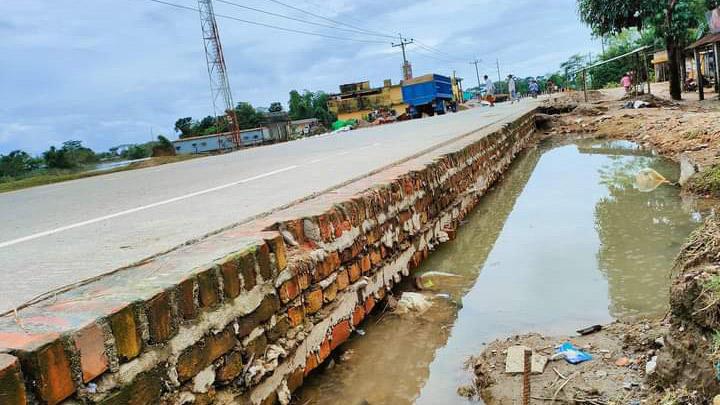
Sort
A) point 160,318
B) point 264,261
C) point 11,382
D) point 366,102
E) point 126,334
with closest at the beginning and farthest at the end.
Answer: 1. point 11,382
2. point 126,334
3. point 160,318
4. point 264,261
5. point 366,102

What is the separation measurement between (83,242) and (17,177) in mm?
19169

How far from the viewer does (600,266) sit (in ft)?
15.5

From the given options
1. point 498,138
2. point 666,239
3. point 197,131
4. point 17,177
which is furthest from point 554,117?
point 197,131

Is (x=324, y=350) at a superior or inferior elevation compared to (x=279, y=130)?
inferior

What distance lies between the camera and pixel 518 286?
456 centimetres

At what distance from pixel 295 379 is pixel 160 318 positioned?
3.60 feet

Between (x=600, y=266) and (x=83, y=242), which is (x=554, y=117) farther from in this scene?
(x=83, y=242)

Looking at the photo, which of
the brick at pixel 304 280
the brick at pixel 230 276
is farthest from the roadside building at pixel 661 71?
the brick at pixel 230 276

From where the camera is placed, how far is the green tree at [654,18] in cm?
1984

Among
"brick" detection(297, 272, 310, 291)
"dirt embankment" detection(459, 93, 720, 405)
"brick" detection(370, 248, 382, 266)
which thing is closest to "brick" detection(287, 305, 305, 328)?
"brick" detection(297, 272, 310, 291)

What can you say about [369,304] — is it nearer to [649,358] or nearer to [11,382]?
[649,358]

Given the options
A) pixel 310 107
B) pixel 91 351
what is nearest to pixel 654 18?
pixel 91 351

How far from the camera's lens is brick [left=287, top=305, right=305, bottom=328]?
9.43ft

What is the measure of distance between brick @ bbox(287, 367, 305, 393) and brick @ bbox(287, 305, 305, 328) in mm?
247
